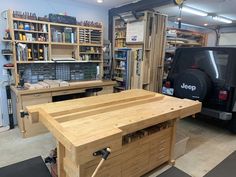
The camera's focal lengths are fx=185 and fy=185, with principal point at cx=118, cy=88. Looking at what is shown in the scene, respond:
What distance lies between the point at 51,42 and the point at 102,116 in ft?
8.06

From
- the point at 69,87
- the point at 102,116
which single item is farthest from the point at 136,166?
the point at 69,87

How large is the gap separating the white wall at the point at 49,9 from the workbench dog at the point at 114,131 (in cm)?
216

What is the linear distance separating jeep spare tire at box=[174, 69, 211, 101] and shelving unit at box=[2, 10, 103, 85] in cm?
194

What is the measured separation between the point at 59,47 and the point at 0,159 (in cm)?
238

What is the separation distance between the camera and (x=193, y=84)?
10.9ft

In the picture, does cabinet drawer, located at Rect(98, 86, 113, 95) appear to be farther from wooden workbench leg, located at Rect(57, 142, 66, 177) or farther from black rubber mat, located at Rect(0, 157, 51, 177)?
wooden workbench leg, located at Rect(57, 142, 66, 177)

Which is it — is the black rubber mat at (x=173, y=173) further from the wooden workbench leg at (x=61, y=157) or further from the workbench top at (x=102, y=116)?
the wooden workbench leg at (x=61, y=157)

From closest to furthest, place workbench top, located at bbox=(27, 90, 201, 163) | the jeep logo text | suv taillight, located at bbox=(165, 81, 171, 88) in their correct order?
1. workbench top, located at bbox=(27, 90, 201, 163)
2. the jeep logo text
3. suv taillight, located at bbox=(165, 81, 171, 88)

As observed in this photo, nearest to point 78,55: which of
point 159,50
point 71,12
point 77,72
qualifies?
point 77,72

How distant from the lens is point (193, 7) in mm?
4746

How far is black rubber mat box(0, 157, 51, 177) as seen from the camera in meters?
2.28

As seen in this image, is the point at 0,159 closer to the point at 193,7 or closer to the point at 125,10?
the point at 125,10

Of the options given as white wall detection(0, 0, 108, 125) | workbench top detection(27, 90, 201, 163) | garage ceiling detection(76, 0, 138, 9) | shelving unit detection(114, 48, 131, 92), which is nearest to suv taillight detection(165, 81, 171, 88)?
shelving unit detection(114, 48, 131, 92)

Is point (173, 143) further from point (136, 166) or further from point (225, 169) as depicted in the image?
point (225, 169)
